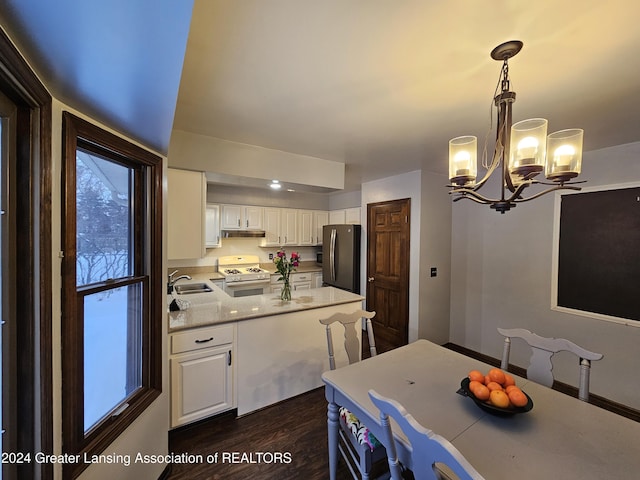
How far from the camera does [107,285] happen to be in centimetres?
124

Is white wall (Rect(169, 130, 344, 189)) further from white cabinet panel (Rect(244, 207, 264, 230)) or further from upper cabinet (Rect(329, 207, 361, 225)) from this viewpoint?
white cabinet panel (Rect(244, 207, 264, 230))

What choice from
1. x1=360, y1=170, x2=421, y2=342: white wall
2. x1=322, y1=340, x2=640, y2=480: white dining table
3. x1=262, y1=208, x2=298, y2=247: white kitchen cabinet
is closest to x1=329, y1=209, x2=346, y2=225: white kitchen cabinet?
x1=262, y1=208, x2=298, y2=247: white kitchen cabinet

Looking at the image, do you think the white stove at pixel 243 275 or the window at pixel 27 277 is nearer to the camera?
the window at pixel 27 277

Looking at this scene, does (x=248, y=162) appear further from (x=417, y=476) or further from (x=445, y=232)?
(x=445, y=232)

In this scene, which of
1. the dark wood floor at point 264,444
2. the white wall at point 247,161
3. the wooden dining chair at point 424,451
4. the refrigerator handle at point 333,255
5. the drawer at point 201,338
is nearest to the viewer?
the wooden dining chair at point 424,451

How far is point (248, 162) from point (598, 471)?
106 inches

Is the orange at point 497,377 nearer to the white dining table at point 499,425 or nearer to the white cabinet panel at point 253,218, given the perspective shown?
the white dining table at point 499,425

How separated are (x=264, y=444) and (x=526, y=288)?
3022mm

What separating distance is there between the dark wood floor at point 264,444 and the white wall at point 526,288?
7.67 ft

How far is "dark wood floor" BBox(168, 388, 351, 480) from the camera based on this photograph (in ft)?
5.41

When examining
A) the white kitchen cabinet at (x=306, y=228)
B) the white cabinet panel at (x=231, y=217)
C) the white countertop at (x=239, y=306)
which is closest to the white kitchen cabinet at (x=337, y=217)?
the white kitchen cabinet at (x=306, y=228)

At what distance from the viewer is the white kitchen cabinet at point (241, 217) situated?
169 inches

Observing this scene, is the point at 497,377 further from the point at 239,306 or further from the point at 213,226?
the point at 213,226

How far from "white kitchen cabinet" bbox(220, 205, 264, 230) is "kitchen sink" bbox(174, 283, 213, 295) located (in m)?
1.04
